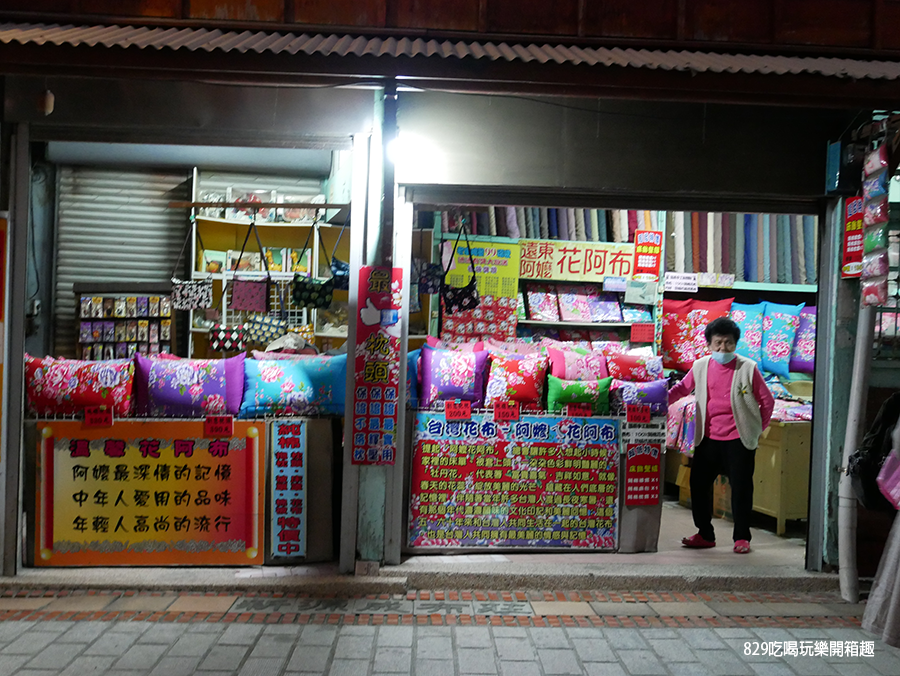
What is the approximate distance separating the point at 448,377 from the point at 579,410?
41.9 inches

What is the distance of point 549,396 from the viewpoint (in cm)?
572

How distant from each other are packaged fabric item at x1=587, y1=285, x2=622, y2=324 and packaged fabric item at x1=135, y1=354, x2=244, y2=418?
13.4 ft

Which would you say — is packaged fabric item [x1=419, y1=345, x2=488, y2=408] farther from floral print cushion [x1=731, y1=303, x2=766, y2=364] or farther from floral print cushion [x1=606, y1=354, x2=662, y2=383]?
floral print cushion [x1=731, y1=303, x2=766, y2=364]

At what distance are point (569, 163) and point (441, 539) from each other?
296cm

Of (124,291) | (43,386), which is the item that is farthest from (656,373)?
(124,291)

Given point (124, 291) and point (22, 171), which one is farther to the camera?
point (124, 291)

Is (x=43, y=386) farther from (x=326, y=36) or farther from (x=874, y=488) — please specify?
(x=874, y=488)

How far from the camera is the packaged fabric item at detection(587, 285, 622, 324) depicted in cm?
783

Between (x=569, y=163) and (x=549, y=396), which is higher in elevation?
(x=569, y=163)

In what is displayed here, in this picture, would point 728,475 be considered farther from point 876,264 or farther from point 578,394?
point 876,264

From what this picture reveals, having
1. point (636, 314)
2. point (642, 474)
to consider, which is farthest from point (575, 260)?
point (642, 474)

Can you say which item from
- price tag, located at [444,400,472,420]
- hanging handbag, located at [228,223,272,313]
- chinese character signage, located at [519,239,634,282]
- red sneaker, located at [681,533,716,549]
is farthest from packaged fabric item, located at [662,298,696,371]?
hanging handbag, located at [228,223,272,313]

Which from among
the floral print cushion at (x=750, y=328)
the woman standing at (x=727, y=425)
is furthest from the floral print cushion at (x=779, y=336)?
the woman standing at (x=727, y=425)

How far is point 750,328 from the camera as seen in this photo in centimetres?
789
